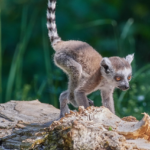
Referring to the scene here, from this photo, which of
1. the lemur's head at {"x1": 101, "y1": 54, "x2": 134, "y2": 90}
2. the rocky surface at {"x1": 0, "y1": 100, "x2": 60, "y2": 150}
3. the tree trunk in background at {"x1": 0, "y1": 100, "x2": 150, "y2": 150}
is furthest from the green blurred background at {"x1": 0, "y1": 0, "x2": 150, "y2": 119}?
the tree trunk in background at {"x1": 0, "y1": 100, "x2": 150, "y2": 150}

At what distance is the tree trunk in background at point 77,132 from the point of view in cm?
299

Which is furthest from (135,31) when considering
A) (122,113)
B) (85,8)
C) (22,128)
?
(22,128)

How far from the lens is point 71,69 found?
482 cm

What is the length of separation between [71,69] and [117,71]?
23.4 inches

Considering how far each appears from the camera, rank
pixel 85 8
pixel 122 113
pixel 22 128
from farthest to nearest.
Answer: pixel 85 8 → pixel 122 113 → pixel 22 128

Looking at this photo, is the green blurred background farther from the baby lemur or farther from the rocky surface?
the rocky surface

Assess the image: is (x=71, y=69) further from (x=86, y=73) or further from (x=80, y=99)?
(x=80, y=99)

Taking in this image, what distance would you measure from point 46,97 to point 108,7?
2999 mm

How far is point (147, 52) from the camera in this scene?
9375 mm

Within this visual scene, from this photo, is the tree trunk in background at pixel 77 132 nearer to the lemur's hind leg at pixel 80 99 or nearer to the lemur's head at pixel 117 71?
the lemur's hind leg at pixel 80 99

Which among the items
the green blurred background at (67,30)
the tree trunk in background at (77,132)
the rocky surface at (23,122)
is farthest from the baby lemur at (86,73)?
the green blurred background at (67,30)

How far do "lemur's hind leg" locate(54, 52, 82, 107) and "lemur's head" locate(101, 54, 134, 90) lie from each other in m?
0.35

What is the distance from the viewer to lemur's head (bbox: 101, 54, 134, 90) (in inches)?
190

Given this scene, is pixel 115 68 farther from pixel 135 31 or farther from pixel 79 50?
pixel 135 31
